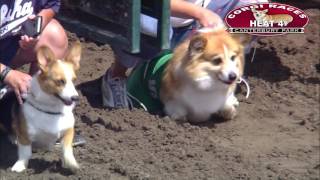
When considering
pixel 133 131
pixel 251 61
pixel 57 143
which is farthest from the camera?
pixel 251 61

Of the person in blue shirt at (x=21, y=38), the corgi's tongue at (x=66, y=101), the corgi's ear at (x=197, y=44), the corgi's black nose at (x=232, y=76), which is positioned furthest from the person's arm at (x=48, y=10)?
the corgi's black nose at (x=232, y=76)

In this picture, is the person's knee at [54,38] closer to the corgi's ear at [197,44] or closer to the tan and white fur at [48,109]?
the tan and white fur at [48,109]

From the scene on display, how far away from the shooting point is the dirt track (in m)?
3.50

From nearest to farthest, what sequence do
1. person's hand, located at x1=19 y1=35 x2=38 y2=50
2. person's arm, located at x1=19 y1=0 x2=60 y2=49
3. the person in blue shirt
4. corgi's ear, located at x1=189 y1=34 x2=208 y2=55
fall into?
the person in blue shirt
person's hand, located at x1=19 y1=35 x2=38 y2=50
person's arm, located at x1=19 y1=0 x2=60 y2=49
corgi's ear, located at x1=189 y1=34 x2=208 y2=55

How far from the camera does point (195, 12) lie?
13.9ft

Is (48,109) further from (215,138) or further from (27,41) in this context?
(215,138)

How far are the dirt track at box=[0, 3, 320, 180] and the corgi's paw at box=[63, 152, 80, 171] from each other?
0.03 meters

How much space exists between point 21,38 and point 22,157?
2.09 feet

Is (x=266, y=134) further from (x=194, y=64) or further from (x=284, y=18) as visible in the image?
(x=284, y=18)

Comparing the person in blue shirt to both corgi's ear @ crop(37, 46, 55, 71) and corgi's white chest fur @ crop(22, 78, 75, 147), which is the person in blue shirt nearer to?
corgi's white chest fur @ crop(22, 78, 75, 147)

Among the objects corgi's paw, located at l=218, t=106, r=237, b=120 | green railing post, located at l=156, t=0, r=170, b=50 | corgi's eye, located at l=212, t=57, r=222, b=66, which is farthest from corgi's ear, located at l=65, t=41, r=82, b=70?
corgi's paw, located at l=218, t=106, r=237, b=120

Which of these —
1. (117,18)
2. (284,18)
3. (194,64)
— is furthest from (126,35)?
(284,18)

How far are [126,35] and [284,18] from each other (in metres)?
1.23

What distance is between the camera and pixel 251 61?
5.06 meters
